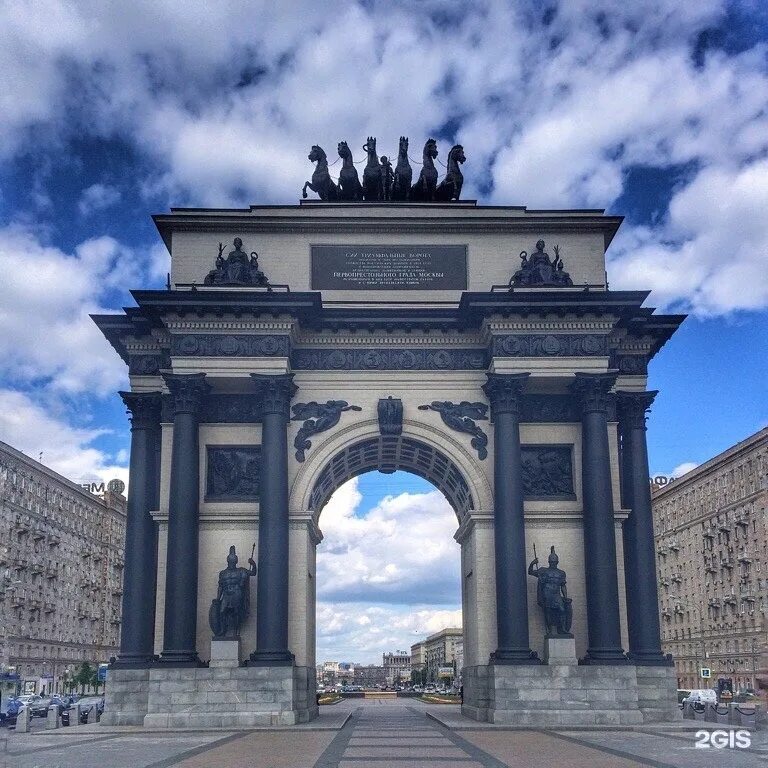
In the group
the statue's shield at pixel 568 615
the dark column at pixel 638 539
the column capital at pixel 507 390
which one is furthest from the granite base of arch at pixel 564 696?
the column capital at pixel 507 390

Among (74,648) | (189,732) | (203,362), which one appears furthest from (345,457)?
(74,648)

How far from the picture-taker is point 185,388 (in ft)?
120

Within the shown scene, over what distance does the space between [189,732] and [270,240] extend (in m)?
A: 18.6

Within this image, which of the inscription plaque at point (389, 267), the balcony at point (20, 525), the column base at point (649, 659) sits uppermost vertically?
the inscription plaque at point (389, 267)

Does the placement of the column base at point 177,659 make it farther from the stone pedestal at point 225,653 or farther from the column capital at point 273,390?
the column capital at point 273,390

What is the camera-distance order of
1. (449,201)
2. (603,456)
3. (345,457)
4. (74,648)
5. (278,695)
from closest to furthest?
(278,695), (603,456), (345,457), (449,201), (74,648)

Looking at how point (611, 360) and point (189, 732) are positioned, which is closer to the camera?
point (189, 732)

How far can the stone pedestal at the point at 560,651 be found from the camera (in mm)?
34500

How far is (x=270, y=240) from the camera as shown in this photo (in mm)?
40062

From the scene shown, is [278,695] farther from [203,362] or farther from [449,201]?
[449,201]

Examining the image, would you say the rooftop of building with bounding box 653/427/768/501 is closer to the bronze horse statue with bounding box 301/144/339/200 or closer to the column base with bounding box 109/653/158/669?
the bronze horse statue with bounding box 301/144/339/200

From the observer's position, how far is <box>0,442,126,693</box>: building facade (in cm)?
8000

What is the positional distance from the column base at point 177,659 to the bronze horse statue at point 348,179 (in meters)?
19.1

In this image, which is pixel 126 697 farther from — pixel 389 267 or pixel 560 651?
pixel 389 267
